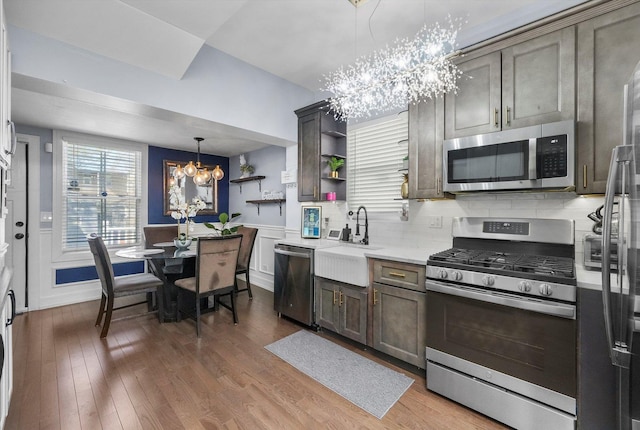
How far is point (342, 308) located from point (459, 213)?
1.37m

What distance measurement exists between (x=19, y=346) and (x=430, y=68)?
13.9ft

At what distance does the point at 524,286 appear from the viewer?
5.46 feet

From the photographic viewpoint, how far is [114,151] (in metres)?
4.63

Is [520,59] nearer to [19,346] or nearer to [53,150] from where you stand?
[19,346]

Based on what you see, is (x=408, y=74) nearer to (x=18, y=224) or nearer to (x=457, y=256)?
(x=457, y=256)

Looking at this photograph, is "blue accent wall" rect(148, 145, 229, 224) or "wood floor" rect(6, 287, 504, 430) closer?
"wood floor" rect(6, 287, 504, 430)

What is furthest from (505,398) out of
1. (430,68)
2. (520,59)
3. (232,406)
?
(520,59)

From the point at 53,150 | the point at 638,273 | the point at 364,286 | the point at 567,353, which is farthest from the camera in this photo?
the point at 53,150

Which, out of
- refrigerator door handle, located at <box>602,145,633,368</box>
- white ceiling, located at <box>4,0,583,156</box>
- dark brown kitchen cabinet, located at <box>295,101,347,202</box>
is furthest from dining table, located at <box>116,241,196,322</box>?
refrigerator door handle, located at <box>602,145,633,368</box>

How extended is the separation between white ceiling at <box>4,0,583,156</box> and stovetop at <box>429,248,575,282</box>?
1835 millimetres

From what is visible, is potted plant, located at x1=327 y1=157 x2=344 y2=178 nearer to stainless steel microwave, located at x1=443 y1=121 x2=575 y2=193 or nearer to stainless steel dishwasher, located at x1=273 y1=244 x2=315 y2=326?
stainless steel dishwasher, located at x1=273 y1=244 x2=315 y2=326

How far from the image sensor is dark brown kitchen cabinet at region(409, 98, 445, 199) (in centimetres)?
241

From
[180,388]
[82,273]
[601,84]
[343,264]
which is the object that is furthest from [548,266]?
[82,273]

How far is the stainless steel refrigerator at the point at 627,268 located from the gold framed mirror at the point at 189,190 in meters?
5.19
